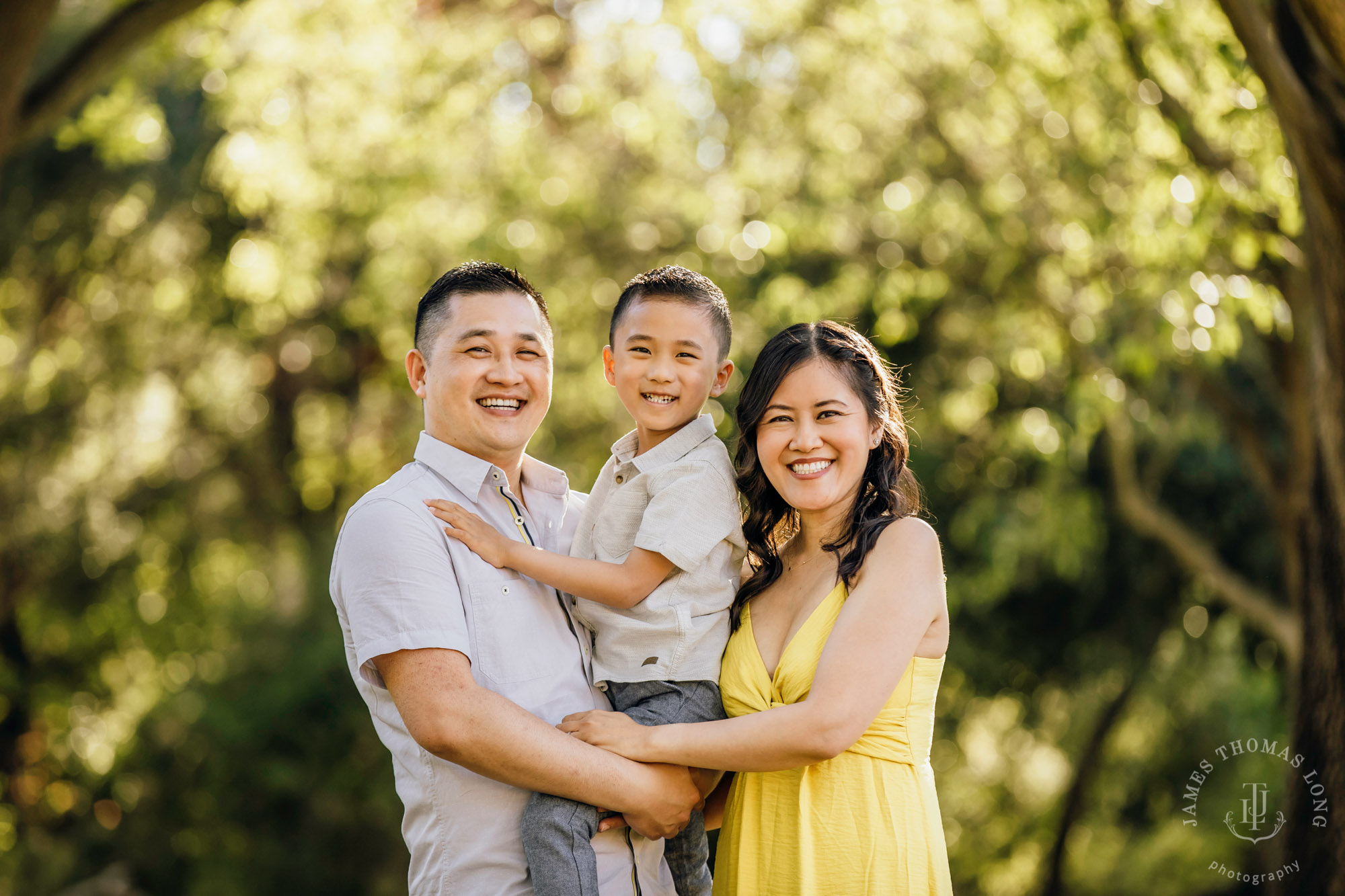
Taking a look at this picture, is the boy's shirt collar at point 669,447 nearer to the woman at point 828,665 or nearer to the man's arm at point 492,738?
the woman at point 828,665

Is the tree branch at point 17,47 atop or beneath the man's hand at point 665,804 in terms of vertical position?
atop

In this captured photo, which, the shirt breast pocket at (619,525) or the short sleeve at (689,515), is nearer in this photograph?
the short sleeve at (689,515)

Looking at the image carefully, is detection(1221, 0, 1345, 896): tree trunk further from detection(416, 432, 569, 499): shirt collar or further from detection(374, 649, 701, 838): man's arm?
detection(374, 649, 701, 838): man's arm

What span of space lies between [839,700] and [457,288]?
1.36m

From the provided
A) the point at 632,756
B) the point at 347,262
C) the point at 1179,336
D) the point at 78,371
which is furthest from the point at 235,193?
the point at 632,756

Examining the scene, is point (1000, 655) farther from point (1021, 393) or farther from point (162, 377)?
point (162, 377)

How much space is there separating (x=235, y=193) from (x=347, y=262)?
7.00 ft

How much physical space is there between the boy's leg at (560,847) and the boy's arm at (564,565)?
1.58ft

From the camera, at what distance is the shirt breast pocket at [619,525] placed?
2768 millimetres

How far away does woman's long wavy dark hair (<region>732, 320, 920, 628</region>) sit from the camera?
2639mm

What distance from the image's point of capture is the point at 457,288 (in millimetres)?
Result: 2764

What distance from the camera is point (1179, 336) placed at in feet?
20.9

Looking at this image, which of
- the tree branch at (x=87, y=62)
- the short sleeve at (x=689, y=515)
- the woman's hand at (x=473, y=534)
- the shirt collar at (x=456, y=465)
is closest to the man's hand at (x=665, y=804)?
the short sleeve at (x=689, y=515)

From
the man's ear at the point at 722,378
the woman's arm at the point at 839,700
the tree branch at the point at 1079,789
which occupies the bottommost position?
the tree branch at the point at 1079,789
